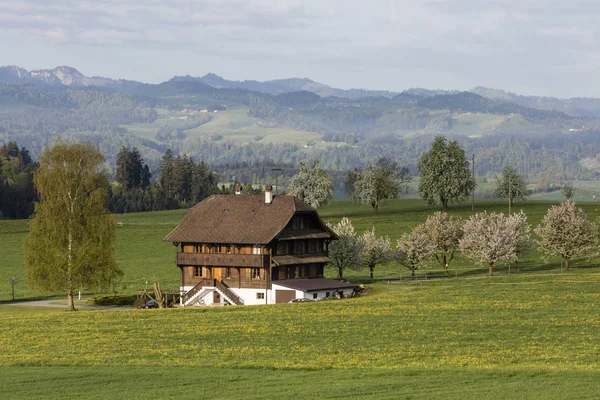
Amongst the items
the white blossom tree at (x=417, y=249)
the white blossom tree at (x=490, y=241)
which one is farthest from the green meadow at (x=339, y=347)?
the white blossom tree at (x=417, y=249)

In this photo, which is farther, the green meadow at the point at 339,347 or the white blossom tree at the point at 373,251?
the white blossom tree at the point at 373,251

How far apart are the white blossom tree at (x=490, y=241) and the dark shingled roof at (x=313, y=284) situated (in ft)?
57.6

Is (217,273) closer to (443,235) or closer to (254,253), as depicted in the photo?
(254,253)

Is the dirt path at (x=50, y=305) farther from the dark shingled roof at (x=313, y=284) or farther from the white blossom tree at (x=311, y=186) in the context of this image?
the white blossom tree at (x=311, y=186)

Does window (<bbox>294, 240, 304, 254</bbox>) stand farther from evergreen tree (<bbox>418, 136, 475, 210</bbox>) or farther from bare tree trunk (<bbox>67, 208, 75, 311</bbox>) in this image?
evergreen tree (<bbox>418, 136, 475, 210</bbox>)

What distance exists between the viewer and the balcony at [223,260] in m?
87.2

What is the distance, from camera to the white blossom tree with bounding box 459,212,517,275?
97.2m

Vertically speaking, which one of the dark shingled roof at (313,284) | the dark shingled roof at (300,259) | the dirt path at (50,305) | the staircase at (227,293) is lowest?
the dirt path at (50,305)

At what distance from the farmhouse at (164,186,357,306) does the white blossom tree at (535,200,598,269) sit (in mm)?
24038

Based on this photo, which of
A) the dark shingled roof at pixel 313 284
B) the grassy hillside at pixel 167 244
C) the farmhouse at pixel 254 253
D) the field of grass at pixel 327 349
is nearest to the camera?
the field of grass at pixel 327 349

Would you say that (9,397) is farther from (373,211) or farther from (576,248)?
(373,211)

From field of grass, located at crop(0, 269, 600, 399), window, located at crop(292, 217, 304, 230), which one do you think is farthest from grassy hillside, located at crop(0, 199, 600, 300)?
field of grass, located at crop(0, 269, 600, 399)

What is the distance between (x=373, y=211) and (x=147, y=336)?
398 ft

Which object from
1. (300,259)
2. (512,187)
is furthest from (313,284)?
(512,187)
